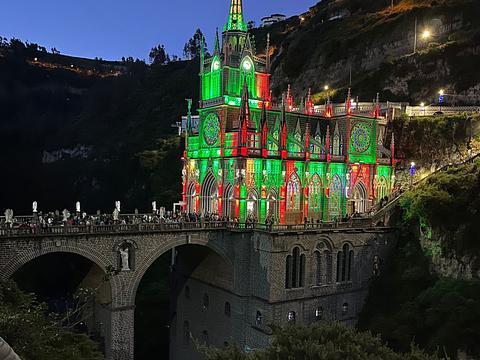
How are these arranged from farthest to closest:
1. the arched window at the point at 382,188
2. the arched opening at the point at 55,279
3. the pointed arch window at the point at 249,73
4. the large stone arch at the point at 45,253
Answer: the arched opening at the point at 55,279
the arched window at the point at 382,188
the pointed arch window at the point at 249,73
the large stone arch at the point at 45,253

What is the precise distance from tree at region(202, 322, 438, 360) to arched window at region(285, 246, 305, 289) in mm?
19346

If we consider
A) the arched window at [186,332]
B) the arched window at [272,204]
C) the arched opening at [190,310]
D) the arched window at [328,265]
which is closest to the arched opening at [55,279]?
the arched opening at [190,310]

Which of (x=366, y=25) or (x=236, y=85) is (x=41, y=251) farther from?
(x=366, y=25)

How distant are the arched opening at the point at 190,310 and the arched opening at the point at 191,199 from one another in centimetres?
491

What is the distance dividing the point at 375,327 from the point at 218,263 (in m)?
15.8

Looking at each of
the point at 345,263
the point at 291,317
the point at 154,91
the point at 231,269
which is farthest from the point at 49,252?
the point at 154,91

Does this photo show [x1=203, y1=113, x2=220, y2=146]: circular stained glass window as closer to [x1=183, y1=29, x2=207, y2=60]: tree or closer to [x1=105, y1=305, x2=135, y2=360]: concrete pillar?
[x1=105, y1=305, x2=135, y2=360]: concrete pillar

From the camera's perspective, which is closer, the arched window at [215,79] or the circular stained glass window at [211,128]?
the circular stained glass window at [211,128]

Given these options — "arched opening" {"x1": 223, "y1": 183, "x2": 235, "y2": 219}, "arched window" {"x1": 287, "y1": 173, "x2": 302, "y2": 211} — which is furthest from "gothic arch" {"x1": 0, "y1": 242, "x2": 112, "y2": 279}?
"arched window" {"x1": 287, "y1": 173, "x2": 302, "y2": 211}

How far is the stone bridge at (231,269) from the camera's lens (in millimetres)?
37562

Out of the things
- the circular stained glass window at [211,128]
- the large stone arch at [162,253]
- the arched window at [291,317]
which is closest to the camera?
the large stone arch at [162,253]

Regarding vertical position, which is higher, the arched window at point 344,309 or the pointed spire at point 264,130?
the pointed spire at point 264,130

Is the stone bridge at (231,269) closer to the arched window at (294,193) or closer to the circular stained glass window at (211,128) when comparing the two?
the arched window at (294,193)

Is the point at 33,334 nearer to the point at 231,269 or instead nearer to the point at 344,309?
the point at 231,269
